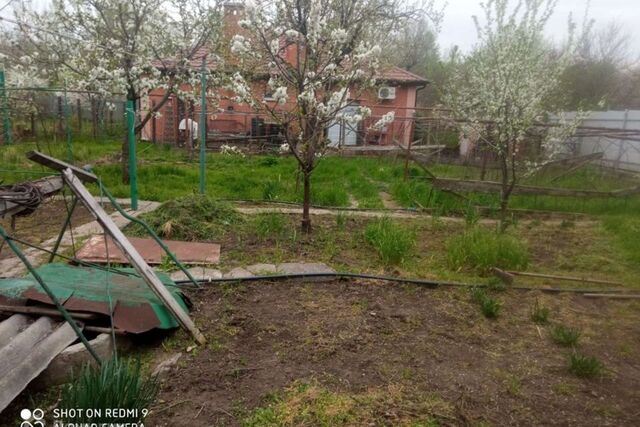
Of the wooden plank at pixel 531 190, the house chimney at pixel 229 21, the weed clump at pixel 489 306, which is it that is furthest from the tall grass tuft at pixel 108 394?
the house chimney at pixel 229 21

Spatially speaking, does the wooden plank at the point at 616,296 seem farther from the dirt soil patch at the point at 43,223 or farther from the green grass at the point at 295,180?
the dirt soil patch at the point at 43,223

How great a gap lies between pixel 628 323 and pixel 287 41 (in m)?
5.10

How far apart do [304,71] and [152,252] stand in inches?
110

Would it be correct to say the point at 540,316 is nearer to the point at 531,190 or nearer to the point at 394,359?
the point at 394,359

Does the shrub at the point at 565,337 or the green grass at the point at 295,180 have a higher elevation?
the green grass at the point at 295,180

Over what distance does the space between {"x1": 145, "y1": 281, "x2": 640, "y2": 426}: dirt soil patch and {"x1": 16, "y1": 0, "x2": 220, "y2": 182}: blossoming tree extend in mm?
6466

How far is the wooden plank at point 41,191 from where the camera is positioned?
9.25 ft

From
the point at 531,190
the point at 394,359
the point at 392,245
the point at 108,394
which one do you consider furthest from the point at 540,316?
the point at 531,190

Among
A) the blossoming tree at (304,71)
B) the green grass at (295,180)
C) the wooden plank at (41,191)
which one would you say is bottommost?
the green grass at (295,180)

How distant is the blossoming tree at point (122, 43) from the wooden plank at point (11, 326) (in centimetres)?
640

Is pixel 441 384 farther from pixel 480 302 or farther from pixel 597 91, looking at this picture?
pixel 597 91

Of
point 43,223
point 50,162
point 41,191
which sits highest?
point 50,162

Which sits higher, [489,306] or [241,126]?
[241,126]

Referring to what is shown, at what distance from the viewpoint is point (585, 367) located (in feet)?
10.0
